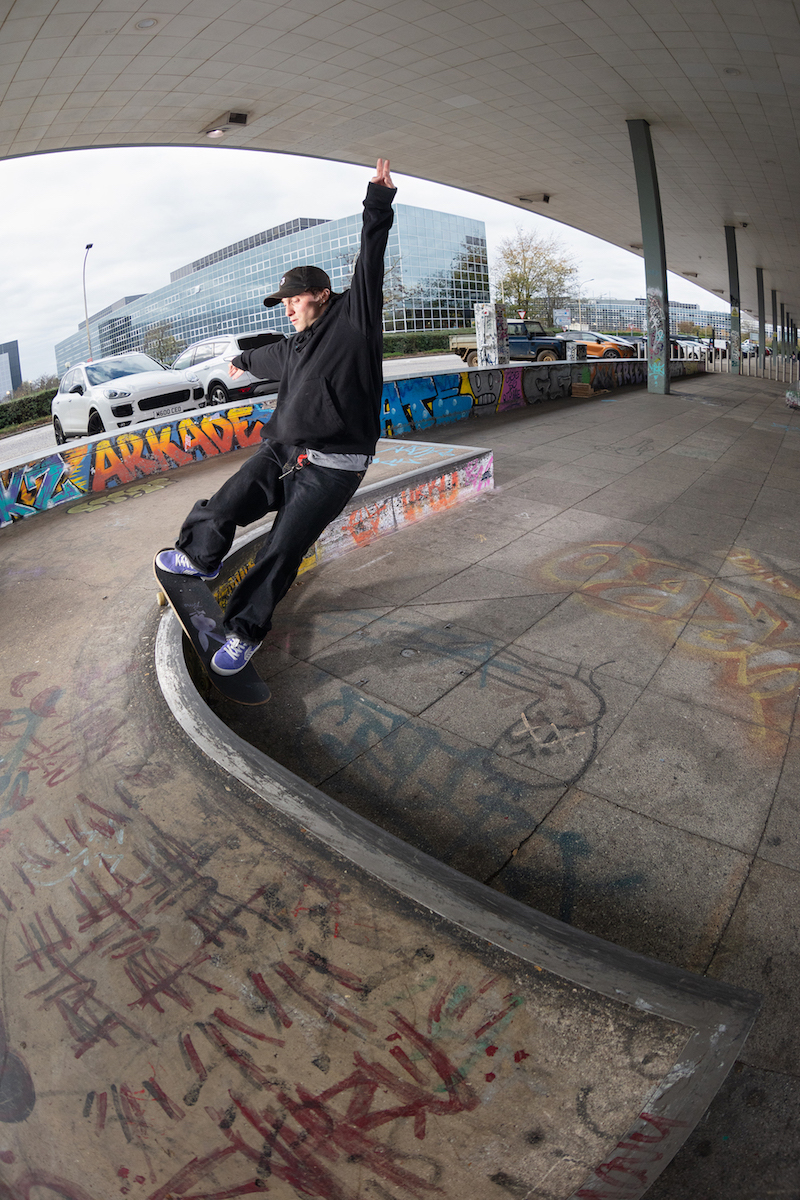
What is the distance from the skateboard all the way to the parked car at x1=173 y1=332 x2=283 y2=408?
10553 mm

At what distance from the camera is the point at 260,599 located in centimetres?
355

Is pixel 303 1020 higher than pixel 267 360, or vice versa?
pixel 267 360

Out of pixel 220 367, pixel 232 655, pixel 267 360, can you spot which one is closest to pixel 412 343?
pixel 220 367

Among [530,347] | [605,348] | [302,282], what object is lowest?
[302,282]

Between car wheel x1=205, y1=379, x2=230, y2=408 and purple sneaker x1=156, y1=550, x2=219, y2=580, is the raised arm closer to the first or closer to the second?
purple sneaker x1=156, y1=550, x2=219, y2=580

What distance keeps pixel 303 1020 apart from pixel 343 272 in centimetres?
7370

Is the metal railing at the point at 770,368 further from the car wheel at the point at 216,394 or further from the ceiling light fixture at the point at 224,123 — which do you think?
the car wheel at the point at 216,394

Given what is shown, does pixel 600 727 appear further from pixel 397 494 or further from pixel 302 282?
pixel 397 494

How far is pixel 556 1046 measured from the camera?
1.77m

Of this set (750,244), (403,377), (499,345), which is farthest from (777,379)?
(403,377)

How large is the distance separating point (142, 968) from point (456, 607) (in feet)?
12.6

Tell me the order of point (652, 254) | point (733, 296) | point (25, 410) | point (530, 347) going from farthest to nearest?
point (733, 296) < point (530, 347) < point (25, 410) < point (652, 254)

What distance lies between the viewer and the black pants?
3.49 metres

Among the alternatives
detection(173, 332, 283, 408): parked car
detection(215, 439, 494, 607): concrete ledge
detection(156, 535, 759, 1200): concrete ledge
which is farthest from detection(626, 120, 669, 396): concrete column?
detection(156, 535, 759, 1200): concrete ledge
